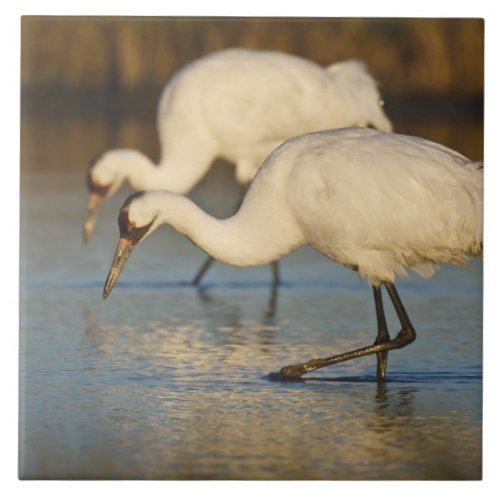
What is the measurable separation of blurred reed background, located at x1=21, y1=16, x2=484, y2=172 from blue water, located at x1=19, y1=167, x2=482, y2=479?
1.90 ft

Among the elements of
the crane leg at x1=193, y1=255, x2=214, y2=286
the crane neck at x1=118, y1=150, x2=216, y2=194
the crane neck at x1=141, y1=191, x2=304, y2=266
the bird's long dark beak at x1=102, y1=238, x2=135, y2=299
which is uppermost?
the crane neck at x1=118, y1=150, x2=216, y2=194

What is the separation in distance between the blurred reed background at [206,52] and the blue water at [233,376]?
0.58m

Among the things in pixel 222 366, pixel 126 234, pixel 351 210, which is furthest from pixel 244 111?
pixel 351 210

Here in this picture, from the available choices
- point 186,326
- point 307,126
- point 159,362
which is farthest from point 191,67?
point 159,362

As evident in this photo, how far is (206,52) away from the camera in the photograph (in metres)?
10.6

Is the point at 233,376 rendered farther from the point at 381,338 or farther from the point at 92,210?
the point at 92,210

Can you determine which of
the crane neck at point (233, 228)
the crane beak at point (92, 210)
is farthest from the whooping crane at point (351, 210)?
the crane beak at point (92, 210)

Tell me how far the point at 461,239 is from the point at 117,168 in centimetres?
403

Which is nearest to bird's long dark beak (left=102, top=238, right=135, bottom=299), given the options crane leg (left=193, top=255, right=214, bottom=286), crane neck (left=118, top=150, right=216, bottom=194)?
crane leg (left=193, top=255, right=214, bottom=286)

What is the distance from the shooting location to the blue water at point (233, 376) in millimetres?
7660

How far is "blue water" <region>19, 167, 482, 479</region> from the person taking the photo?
302 inches

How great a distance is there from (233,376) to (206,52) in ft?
8.04

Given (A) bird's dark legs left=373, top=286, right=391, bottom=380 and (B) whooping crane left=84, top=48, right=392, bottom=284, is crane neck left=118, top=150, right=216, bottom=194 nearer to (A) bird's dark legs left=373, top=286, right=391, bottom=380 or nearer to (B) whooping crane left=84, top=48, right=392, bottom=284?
(B) whooping crane left=84, top=48, right=392, bottom=284
